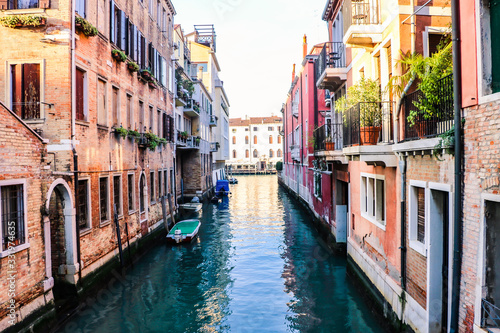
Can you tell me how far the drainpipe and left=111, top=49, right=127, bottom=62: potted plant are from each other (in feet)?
30.6

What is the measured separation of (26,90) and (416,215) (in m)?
8.42

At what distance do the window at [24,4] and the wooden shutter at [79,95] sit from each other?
151 cm

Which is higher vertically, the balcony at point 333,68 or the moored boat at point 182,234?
the balcony at point 333,68

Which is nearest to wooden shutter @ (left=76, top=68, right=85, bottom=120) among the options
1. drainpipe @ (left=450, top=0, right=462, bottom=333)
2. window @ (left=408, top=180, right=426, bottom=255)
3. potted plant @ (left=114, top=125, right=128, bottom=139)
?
potted plant @ (left=114, top=125, right=128, bottom=139)

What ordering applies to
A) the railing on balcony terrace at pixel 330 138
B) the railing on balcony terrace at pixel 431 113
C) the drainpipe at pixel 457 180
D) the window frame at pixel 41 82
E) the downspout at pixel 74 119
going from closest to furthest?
the drainpipe at pixel 457 180 → the railing on balcony terrace at pixel 431 113 → the window frame at pixel 41 82 → the downspout at pixel 74 119 → the railing on balcony terrace at pixel 330 138

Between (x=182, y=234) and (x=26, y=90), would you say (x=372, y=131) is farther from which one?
(x=182, y=234)

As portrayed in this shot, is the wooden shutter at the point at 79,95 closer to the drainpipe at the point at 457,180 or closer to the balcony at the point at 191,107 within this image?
the drainpipe at the point at 457,180

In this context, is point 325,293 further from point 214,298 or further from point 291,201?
point 291,201

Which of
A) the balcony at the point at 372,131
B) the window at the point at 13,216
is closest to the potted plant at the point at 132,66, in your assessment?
the window at the point at 13,216

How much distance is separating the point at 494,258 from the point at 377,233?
4.07m

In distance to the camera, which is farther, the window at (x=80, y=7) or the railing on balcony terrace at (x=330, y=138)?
the railing on balcony terrace at (x=330, y=138)

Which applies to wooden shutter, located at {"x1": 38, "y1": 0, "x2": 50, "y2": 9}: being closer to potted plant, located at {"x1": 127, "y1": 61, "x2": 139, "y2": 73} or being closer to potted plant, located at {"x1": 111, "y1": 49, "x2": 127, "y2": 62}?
potted plant, located at {"x1": 111, "y1": 49, "x2": 127, "y2": 62}

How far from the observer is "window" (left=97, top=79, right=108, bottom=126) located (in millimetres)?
10398

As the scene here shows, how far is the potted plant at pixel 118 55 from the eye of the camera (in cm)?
1129
